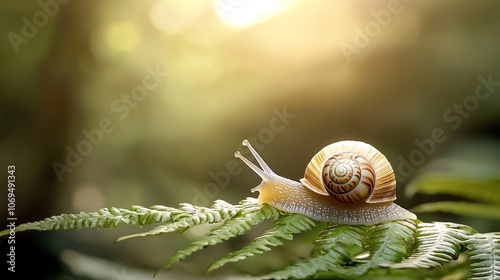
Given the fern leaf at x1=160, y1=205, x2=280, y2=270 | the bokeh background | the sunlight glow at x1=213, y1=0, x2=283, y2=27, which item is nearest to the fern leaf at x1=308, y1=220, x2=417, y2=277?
the fern leaf at x1=160, y1=205, x2=280, y2=270

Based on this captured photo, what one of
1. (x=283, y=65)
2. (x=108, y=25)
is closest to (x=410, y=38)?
(x=283, y=65)

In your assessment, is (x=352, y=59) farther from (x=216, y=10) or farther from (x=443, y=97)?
(x=216, y=10)

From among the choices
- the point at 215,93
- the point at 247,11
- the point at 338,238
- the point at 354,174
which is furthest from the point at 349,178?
the point at 247,11

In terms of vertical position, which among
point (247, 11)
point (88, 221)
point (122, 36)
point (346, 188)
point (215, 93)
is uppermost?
point (247, 11)

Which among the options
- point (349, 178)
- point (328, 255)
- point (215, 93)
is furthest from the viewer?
point (215, 93)

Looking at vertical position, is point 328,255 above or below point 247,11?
A: below

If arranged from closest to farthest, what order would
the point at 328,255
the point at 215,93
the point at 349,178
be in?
the point at 328,255
the point at 349,178
the point at 215,93

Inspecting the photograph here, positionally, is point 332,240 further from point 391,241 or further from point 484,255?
point 484,255
